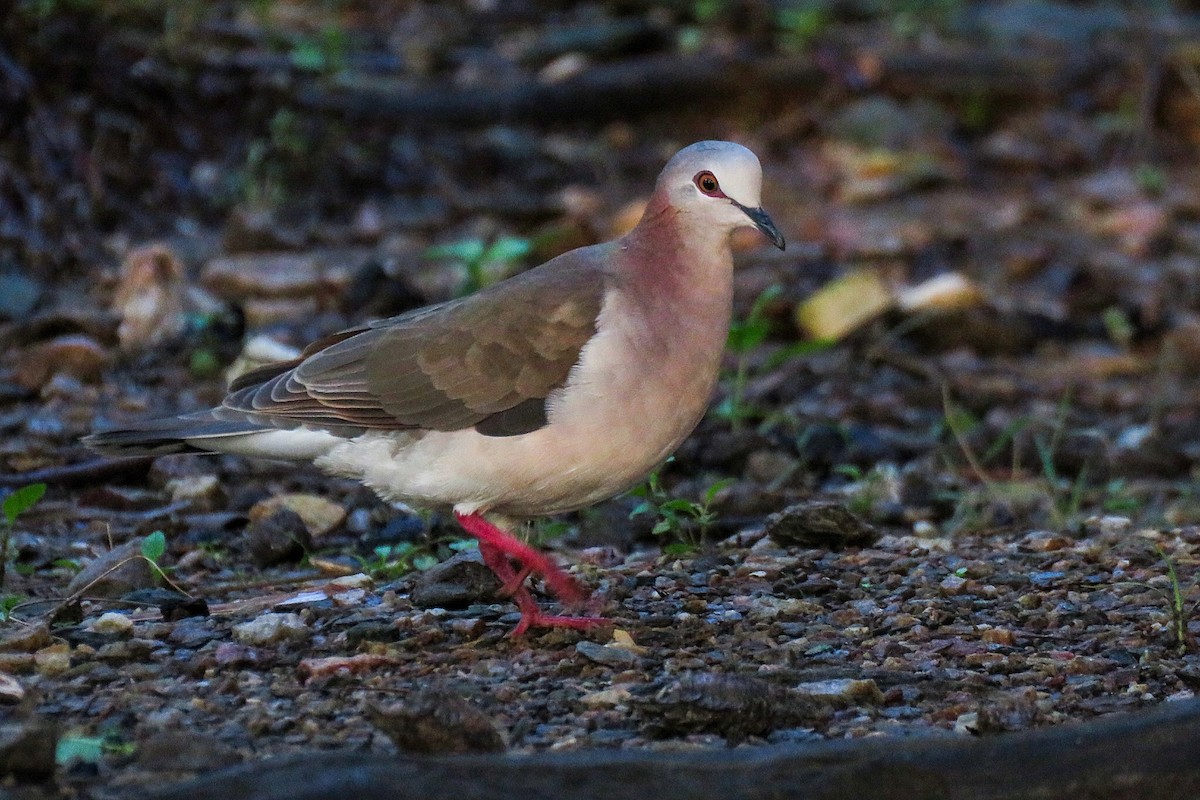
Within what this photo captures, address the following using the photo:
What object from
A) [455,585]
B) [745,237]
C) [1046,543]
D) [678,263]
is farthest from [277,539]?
[745,237]

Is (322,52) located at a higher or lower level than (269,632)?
higher

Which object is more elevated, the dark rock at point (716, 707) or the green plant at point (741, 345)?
the dark rock at point (716, 707)

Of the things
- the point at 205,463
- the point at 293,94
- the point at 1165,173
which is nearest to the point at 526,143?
the point at 293,94

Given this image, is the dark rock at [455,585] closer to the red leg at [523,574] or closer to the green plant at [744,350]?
the red leg at [523,574]

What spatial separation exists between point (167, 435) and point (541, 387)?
1.05 metres

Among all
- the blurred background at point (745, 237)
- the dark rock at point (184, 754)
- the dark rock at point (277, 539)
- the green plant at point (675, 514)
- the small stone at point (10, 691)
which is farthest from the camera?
the blurred background at point (745, 237)

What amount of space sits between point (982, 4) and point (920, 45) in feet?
4.13

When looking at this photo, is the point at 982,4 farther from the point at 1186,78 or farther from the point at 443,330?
the point at 443,330

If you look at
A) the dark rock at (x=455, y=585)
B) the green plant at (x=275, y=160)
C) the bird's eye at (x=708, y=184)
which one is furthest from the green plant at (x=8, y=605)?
the green plant at (x=275, y=160)

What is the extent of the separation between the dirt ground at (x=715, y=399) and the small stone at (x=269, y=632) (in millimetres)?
15

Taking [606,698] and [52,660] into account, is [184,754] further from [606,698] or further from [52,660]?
[606,698]

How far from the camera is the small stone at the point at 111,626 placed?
3877mm

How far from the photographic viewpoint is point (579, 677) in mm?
3639

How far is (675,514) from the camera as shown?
4.91m
